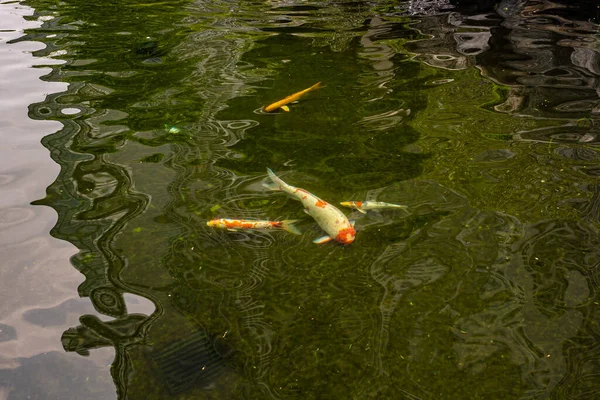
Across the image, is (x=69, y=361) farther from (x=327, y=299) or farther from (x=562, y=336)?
(x=562, y=336)

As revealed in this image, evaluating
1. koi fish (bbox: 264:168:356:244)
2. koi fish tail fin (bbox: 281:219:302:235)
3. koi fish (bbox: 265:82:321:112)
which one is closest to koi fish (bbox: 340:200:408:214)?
koi fish (bbox: 264:168:356:244)

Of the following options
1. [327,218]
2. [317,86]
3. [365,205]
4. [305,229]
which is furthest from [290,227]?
[317,86]

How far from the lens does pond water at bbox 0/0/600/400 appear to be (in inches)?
120

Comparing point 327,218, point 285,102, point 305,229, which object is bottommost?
point 305,229

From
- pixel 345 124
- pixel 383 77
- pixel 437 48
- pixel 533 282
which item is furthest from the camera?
pixel 437 48

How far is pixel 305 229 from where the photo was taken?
4.07 m

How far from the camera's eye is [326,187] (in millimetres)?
4578

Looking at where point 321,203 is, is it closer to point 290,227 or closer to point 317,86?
point 290,227

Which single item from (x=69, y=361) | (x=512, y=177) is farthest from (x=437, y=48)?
(x=69, y=361)

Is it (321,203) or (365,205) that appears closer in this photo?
(321,203)

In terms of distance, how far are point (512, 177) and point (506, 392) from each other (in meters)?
2.35

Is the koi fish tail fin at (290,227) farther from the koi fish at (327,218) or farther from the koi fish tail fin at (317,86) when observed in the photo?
the koi fish tail fin at (317,86)

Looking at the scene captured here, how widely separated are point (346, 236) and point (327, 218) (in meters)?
0.21

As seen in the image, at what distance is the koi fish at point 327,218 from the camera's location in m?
3.87
